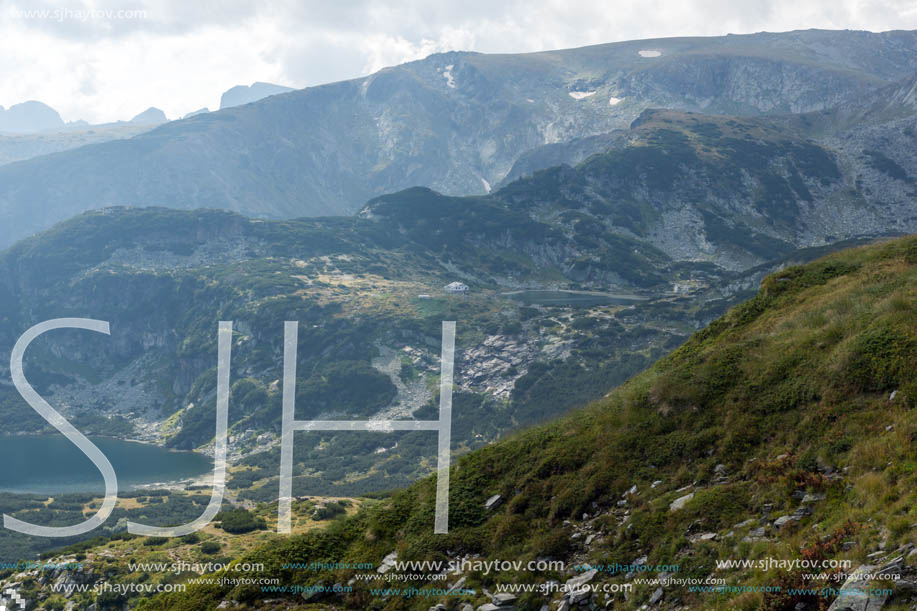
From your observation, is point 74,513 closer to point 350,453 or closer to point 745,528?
point 350,453

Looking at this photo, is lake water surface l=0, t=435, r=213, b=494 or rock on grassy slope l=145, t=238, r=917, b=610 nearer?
rock on grassy slope l=145, t=238, r=917, b=610

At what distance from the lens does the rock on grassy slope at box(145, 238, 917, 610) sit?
13859 mm

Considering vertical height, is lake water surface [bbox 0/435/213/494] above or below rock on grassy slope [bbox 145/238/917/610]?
below

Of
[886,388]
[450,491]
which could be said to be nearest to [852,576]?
[886,388]

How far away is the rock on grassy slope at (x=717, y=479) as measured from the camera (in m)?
13.9

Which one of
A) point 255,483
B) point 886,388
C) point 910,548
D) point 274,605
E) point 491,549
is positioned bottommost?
point 255,483

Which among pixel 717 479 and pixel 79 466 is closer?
pixel 717 479

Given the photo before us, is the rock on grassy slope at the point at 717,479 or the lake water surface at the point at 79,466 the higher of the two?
the rock on grassy slope at the point at 717,479

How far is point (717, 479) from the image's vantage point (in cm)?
1812

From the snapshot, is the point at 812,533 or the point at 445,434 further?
the point at 445,434

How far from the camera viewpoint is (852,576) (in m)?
11.5

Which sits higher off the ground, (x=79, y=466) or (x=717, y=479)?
(x=717, y=479)

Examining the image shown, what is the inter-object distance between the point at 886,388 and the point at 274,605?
67.0ft

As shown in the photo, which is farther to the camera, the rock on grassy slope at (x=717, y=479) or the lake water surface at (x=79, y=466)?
the lake water surface at (x=79, y=466)
